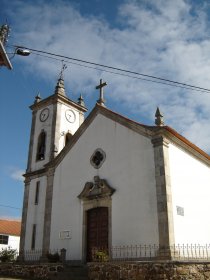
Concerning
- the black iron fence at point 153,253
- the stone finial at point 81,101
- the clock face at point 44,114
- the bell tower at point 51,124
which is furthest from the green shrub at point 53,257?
the stone finial at point 81,101

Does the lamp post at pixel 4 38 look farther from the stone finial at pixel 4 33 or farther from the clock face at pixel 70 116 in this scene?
the clock face at pixel 70 116

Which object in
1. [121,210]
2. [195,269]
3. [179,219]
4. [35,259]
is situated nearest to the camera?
[195,269]

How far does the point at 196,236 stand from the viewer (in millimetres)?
14125

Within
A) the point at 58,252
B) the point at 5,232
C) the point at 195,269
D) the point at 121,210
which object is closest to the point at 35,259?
the point at 58,252

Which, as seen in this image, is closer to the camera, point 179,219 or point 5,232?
point 179,219

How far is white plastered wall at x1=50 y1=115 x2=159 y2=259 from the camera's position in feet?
43.8

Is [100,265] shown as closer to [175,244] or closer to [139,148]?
[175,244]

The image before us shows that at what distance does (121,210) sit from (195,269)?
15.2ft

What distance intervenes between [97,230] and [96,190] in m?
1.76

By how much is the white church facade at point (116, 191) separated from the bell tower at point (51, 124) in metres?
0.47

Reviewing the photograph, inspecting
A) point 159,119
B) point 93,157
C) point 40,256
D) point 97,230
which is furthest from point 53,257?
point 159,119

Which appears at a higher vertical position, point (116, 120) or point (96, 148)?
point (116, 120)

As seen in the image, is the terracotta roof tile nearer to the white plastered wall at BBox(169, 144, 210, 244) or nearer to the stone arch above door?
the stone arch above door

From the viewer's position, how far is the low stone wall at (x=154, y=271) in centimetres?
988
